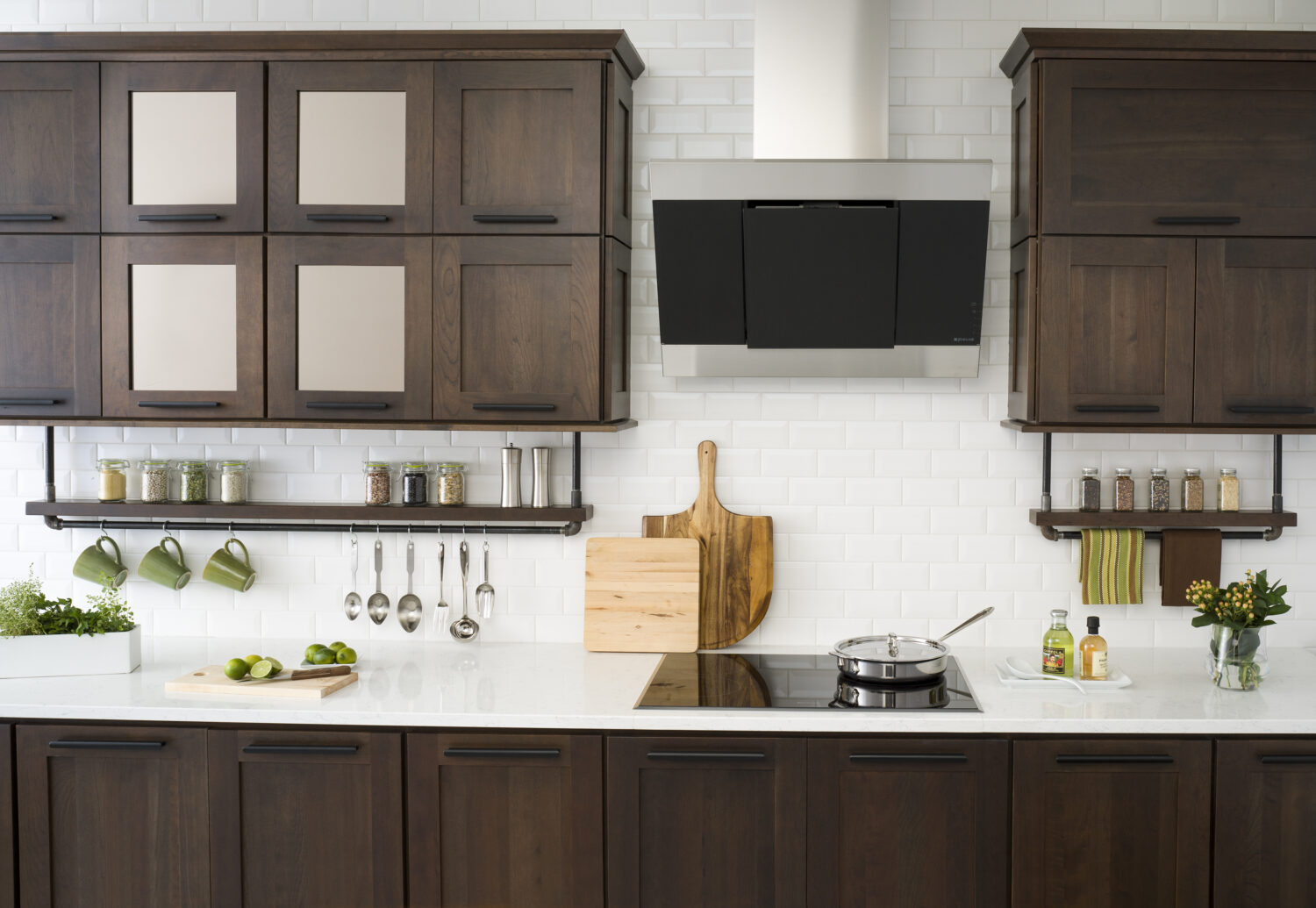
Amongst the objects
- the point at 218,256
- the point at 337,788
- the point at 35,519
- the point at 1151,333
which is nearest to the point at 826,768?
the point at 337,788

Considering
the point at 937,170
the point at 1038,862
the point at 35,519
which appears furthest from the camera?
the point at 35,519

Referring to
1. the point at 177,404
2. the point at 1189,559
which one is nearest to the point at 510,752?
the point at 177,404

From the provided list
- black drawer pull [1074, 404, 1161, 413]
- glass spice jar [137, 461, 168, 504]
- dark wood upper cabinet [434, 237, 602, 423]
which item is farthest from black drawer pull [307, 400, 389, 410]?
black drawer pull [1074, 404, 1161, 413]

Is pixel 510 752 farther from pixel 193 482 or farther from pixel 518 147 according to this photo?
pixel 518 147

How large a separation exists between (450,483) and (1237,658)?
230cm

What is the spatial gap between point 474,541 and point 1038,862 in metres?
1.90

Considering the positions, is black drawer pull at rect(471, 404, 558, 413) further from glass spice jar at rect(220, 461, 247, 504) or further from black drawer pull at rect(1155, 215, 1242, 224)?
black drawer pull at rect(1155, 215, 1242, 224)

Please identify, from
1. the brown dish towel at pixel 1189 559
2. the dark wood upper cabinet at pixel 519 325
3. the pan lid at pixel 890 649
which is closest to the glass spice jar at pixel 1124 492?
the brown dish towel at pixel 1189 559

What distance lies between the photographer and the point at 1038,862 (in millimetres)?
2537

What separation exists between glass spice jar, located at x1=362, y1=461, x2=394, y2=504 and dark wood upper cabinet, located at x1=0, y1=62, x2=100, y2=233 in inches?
40.9

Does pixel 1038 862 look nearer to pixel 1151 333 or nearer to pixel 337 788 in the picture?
pixel 1151 333

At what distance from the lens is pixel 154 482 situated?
3285 mm

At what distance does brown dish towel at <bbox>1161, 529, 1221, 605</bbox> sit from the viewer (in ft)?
10.5

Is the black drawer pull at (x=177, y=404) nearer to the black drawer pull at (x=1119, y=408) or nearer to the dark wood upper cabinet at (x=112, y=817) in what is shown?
the dark wood upper cabinet at (x=112, y=817)
